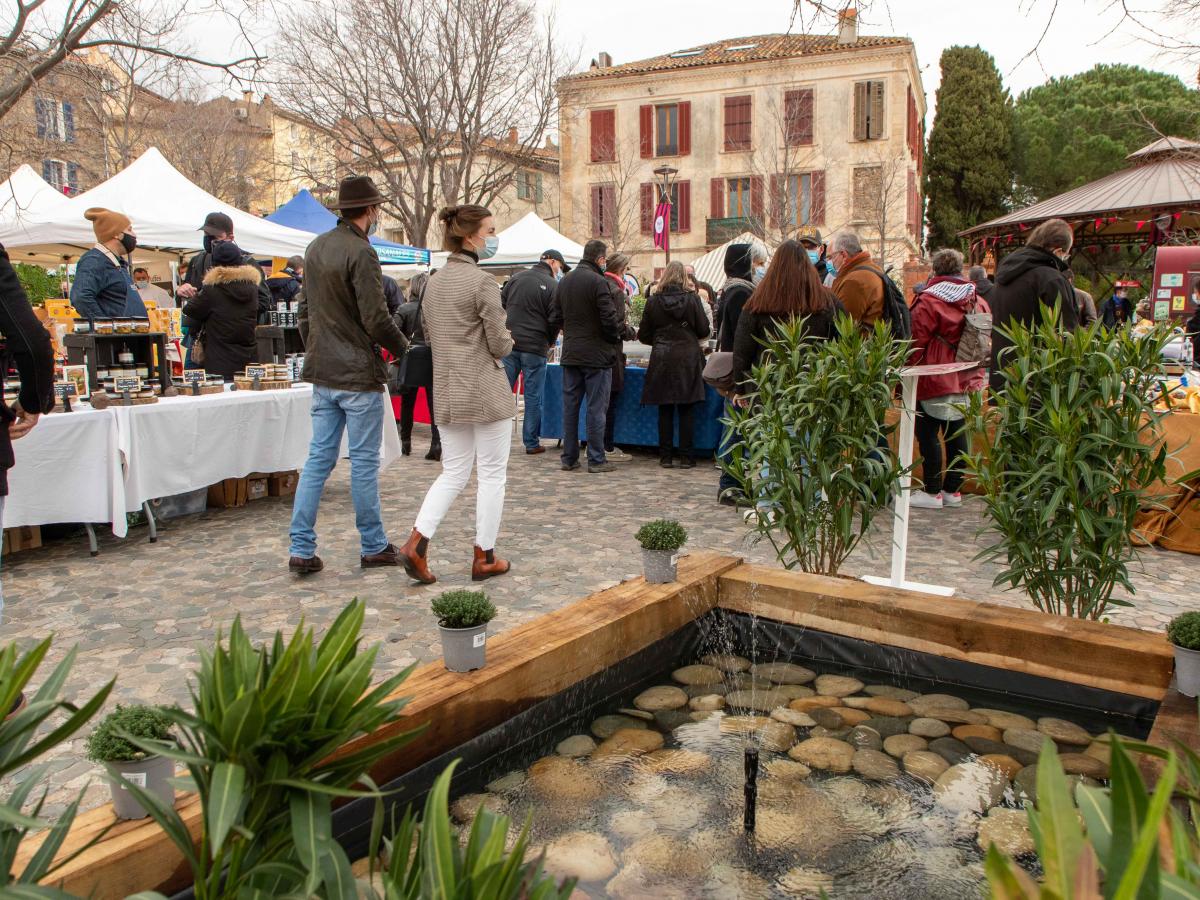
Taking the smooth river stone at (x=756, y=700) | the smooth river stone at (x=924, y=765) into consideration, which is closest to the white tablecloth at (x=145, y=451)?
the smooth river stone at (x=756, y=700)

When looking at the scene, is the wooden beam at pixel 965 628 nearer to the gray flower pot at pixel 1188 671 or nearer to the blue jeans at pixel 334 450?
the gray flower pot at pixel 1188 671

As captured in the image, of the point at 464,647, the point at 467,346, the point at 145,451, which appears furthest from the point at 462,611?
the point at 145,451

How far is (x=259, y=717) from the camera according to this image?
1574 mm

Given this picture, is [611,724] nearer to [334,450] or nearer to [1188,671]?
[1188,671]

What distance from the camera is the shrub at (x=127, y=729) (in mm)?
2074

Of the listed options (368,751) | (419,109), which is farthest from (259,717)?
(419,109)

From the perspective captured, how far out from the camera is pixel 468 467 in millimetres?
4816

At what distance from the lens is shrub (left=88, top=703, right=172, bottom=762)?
207 centimetres

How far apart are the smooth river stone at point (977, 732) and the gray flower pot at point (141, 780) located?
2.56 m

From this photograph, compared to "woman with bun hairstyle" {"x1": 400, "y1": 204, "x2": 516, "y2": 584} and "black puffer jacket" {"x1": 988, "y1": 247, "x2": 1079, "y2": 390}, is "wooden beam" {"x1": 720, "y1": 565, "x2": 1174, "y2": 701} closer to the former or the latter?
"woman with bun hairstyle" {"x1": 400, "y1": 204, "x2": 516, "y2": 584}

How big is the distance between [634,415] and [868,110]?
2850cm

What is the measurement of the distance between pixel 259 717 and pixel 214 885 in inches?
11.1

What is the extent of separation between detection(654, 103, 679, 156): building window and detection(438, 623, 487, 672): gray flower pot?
118 feet

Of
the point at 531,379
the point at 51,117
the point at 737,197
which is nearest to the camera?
the point at 531,379
